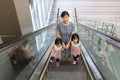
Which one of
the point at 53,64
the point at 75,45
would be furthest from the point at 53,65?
the point at 75,45

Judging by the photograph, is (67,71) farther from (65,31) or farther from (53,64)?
(65,31)

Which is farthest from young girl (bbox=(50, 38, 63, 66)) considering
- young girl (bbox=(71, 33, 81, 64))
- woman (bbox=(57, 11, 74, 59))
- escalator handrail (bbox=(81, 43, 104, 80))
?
escalator handrail (bbox=(81, 43, 104, 80))

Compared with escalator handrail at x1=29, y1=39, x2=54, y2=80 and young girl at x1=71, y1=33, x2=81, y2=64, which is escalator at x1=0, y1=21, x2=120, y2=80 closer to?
escalator handrail at x1=29, y1=39, x2=54, y2=80

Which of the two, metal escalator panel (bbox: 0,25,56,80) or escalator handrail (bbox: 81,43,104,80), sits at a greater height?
metal escalator panel (bbox: 0,25,56,80)

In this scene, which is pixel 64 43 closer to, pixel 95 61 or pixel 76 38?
pixel 76 38

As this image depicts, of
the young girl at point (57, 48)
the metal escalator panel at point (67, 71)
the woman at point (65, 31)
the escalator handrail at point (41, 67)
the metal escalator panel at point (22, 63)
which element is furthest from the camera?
the woman at point (65, 31)

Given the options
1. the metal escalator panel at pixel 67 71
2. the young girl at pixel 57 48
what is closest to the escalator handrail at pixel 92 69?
the metal escalator panel at pixel 67 71

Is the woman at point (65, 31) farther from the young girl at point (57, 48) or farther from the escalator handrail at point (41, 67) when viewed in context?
the escalator handrail at point (41, 67)

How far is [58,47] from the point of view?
13.7 feet

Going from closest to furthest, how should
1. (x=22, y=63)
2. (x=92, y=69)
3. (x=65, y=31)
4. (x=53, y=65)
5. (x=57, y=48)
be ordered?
(x=92, y=69) < (x=22, y=63) < (x=57, y=48) < (x=65, y=31) < (x=53, y=65)

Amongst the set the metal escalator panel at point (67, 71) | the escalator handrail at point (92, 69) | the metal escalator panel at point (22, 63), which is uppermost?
the metal escalator panel at point (22, 63)

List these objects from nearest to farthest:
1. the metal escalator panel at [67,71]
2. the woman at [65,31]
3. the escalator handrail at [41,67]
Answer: the escalator handrail at [41,67], the metal escalator panel at [67,71], the woman at [65,31]

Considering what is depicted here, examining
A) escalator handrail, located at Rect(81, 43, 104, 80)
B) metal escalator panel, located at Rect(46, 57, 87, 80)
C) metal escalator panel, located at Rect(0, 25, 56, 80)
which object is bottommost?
metal escalator panel, located at Rect(46, 57, 87, 80)

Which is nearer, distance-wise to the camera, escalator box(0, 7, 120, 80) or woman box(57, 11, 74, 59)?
escalator box(0, 7, 120, 80)
